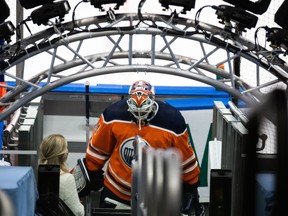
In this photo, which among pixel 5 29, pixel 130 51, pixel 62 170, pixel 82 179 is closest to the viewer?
pixel 62 170

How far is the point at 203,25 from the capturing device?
6695 mm

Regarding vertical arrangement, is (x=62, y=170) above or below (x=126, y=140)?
below

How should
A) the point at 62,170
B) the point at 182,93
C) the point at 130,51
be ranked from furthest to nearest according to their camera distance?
the point at 182,93 → the point at 130,51 → the point at 62,170

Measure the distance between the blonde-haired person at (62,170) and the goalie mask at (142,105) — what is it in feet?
2.66

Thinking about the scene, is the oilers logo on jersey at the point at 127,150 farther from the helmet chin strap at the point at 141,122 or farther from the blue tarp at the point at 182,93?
the blue tarp at the point at 182,93

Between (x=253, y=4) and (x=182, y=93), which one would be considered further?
(x=182, y=93)

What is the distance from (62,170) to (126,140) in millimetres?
886

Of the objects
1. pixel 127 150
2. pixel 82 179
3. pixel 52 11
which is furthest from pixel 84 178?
pixel 52 11

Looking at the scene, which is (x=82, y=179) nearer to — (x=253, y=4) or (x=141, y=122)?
(x=141, y=122)

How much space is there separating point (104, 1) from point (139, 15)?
275 mm

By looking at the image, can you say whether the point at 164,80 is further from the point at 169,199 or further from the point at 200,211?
the point at 169,199

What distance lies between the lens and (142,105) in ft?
20.5

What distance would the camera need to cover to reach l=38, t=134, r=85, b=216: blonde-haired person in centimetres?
544

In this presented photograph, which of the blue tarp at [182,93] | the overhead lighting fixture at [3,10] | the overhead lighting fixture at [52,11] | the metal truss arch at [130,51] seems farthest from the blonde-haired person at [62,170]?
the blue tarp at [182,93]
